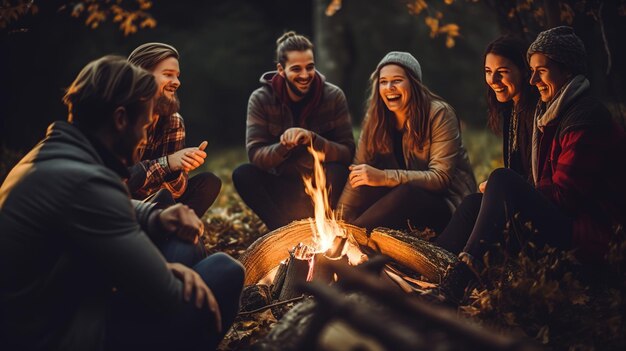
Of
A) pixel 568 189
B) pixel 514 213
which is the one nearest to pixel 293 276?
pixel 514 213

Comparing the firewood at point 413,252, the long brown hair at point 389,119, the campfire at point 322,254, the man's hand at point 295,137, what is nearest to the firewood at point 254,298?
the campfire at point 322,254

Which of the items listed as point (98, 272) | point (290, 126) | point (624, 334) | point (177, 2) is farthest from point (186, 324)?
point (177, 2)

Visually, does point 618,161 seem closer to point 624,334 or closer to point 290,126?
point 624,334

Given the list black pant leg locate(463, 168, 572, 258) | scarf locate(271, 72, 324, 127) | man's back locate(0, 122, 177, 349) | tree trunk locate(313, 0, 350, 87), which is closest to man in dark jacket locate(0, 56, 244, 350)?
man's back locate(0, 122, 177, 349)

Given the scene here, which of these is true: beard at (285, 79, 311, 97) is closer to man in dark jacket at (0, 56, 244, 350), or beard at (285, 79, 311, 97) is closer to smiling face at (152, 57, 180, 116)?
smiling face at (152, 57, 180, 116)

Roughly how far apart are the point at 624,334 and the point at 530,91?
1.93 m

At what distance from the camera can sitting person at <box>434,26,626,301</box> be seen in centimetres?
349

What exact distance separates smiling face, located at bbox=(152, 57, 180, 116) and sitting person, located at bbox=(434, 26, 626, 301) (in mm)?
2482

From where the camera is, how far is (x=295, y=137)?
4.95m

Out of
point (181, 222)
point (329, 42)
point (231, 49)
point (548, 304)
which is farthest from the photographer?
point (231, 49)

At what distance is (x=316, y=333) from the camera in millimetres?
2223

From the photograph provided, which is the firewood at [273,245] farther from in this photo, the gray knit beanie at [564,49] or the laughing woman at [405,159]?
the gray knit beanie at [564,49]

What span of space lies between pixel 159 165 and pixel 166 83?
2.07 ft

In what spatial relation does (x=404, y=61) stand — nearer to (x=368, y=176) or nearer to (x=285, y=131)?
(x=368, y=176)
